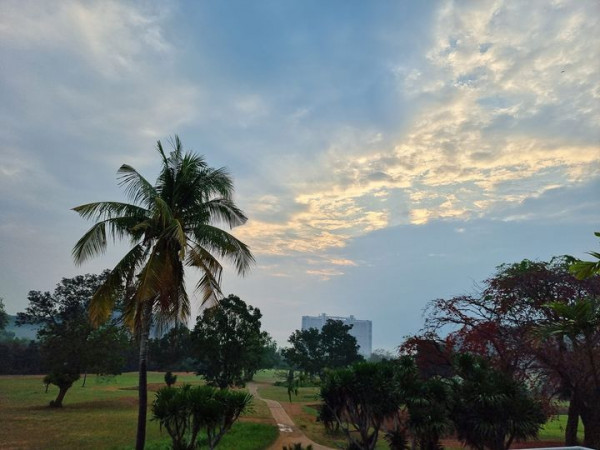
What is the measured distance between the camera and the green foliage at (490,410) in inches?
656

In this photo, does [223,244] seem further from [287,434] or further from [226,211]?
[287,434]

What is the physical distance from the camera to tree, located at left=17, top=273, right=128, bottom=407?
38.7m

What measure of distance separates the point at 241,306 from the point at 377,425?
76.9 feet

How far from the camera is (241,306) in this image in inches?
1597

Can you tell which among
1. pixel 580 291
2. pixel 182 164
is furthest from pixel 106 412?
pixel 580 291

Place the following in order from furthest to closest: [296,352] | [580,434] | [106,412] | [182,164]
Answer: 1. [296,352]
2. [106,412]
3. [580,434]
4. [182,164]

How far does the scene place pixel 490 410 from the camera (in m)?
17.1

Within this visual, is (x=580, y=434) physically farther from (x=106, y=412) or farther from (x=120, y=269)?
(x=106, y=412)

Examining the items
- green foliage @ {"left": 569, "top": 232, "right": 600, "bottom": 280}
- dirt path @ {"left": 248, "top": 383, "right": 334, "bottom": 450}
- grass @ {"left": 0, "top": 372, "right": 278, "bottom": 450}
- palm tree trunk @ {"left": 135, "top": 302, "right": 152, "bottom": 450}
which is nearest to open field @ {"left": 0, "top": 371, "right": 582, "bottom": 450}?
grass @ {"left": 0, "top": 372, "right": 278, "bottom": 450}

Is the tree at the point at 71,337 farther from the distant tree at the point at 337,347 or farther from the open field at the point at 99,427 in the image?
the distant tree at the point at 337,347

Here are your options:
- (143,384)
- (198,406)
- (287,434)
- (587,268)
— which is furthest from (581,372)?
(143,384)

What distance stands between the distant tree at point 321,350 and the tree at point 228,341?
1231 inches

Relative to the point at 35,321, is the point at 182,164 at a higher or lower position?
higher

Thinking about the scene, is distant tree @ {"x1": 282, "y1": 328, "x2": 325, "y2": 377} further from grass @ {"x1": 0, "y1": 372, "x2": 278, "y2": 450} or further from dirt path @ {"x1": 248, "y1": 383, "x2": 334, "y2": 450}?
dirt path @ {"x1": 248, "y1": 383, "x2": 334, "y2": 450}
